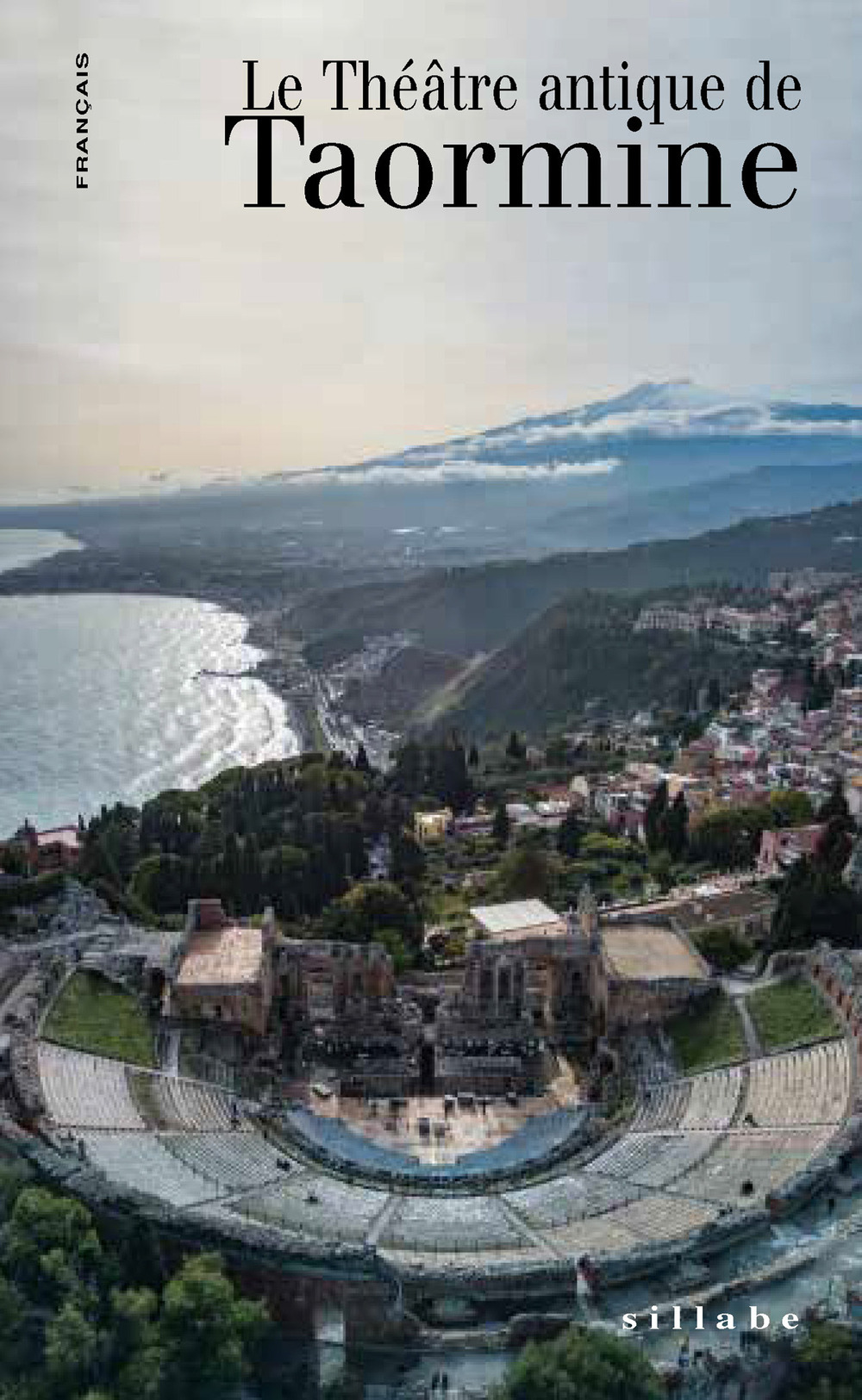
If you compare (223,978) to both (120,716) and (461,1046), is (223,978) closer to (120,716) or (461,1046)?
(461,1046)

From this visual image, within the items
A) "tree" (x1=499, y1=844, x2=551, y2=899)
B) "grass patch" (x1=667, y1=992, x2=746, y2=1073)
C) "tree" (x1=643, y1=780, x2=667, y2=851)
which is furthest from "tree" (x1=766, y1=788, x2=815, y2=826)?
"grass patch" (x1=667, y1=992, x2=746, y2=1073)

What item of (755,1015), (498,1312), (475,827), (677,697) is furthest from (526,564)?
(498,1312)

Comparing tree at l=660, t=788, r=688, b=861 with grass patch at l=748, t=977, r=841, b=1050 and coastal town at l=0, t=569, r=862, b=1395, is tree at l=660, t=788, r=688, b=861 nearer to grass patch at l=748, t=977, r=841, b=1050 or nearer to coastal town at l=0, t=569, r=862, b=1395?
coastal town at l=0, t=569, r=862, b=1395

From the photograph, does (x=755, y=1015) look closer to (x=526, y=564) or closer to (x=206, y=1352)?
(x=206, y=1352)

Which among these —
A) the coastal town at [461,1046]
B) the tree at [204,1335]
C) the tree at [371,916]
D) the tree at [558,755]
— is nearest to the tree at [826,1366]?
the coastal town at [461,1046]

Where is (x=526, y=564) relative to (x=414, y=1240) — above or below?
above

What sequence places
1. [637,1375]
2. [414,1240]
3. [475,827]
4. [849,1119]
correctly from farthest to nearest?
[475,827] → [849,1119] → [414,1240] → [637,1375]
